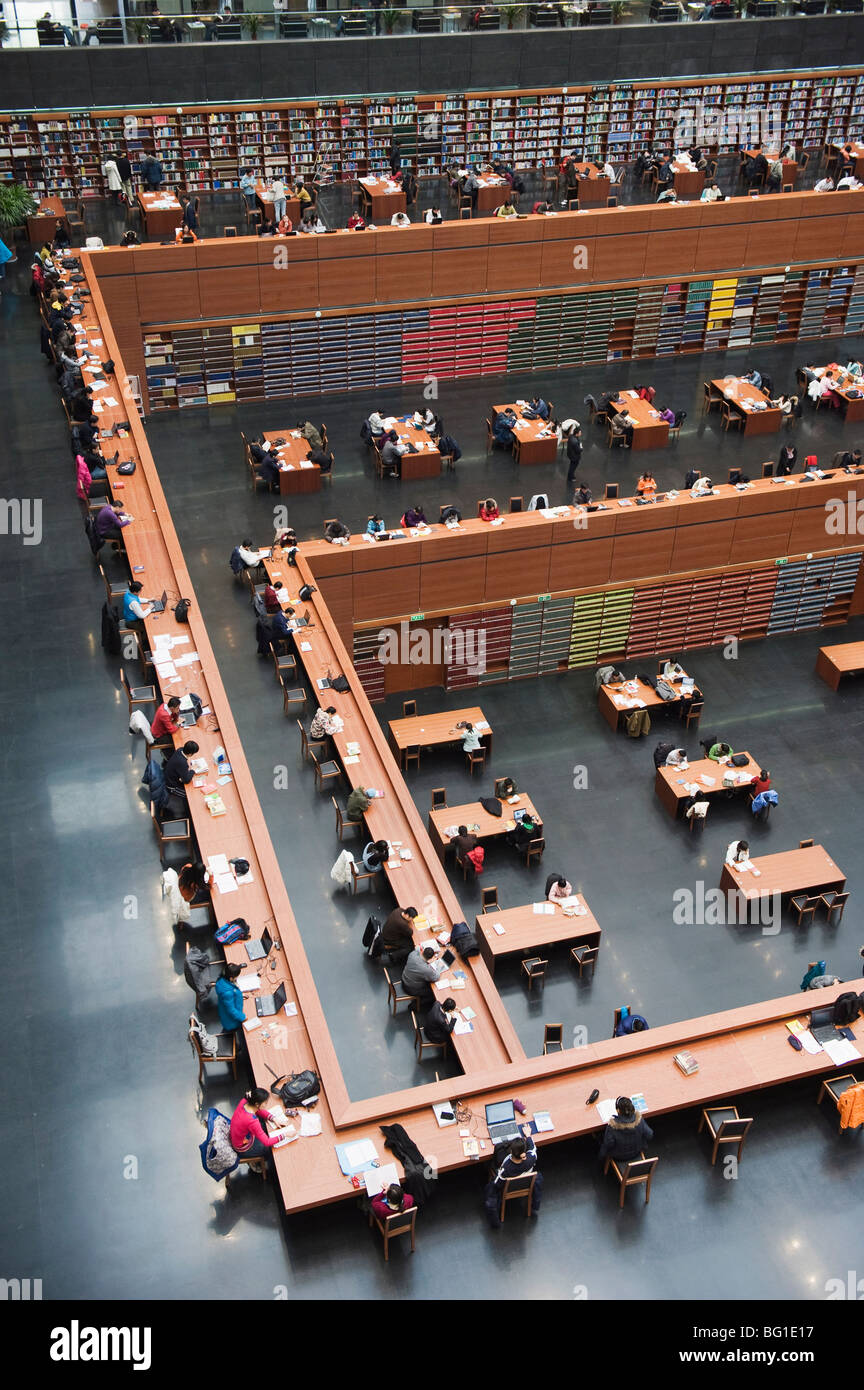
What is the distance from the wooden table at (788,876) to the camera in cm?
1403

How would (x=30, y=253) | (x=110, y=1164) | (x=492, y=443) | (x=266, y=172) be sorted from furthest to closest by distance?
(x=266, y=172), (x=30, y=253), (x=492, y=443), (x=110, y=1164)

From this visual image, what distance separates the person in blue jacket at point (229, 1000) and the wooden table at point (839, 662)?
1036cm

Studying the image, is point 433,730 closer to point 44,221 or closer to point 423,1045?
point 423,1045

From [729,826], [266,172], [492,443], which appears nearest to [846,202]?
[492,443]

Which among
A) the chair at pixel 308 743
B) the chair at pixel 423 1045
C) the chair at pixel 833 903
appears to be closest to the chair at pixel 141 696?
the chair at pixel 308 743

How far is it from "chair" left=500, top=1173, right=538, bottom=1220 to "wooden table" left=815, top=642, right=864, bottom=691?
10067mm

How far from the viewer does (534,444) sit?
63.3ft

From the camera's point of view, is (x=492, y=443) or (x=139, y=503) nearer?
(x=139, y=503)

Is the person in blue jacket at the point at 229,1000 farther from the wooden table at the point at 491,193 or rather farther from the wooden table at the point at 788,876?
the wooden table at the point at 491,193

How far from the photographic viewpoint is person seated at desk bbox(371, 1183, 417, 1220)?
8.70 meters

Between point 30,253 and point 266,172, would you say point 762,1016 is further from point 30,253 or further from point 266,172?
point 266,172

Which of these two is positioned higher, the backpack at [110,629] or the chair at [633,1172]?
the backpack at [110,629]

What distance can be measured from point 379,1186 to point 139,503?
9.19 metres

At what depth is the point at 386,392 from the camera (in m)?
21.7
